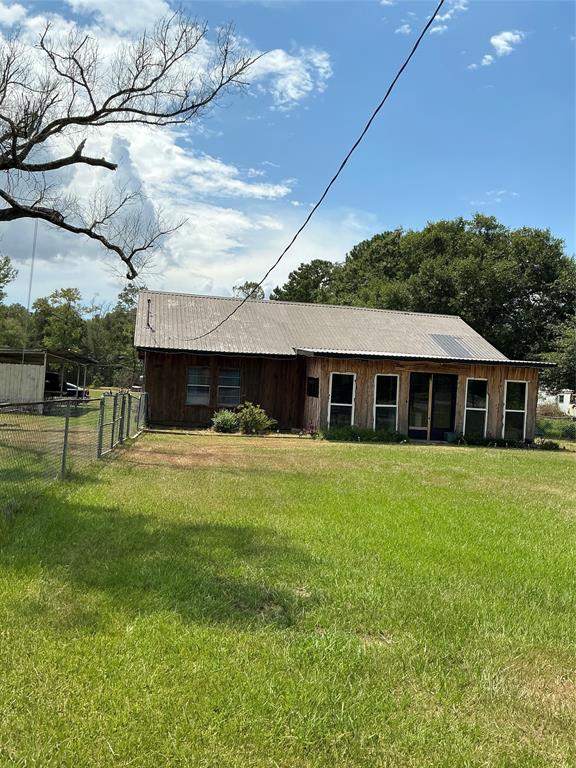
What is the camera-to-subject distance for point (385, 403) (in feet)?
62.1

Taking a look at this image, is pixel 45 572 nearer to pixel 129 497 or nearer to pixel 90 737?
pixel 90 737

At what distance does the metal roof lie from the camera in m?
20.5

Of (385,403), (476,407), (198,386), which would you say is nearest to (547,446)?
(476,407)

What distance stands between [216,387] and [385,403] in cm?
578

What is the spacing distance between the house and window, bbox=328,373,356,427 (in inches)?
1.2

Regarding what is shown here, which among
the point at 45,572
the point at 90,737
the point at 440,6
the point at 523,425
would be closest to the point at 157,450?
the point at 45,572

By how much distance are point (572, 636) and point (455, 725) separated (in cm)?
152

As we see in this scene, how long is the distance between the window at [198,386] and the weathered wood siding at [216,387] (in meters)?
0.14

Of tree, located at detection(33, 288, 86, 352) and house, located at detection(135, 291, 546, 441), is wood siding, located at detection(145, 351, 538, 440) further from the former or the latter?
tree, located at detection(33, 288, 86, 352)

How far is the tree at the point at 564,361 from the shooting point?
27016 mm

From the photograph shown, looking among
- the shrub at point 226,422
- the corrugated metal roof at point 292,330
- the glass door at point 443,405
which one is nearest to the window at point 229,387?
the corrugated metal roof at point 292,330

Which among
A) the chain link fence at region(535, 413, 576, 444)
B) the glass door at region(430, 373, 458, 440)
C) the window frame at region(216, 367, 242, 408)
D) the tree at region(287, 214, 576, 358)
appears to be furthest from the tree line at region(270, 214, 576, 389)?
the window frame at region(216, 367, 242, 408)

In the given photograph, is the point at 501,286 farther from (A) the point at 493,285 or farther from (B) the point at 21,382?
(B) the point at 21,382

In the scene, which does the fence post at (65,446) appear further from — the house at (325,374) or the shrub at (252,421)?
the shrub at (252,421)
